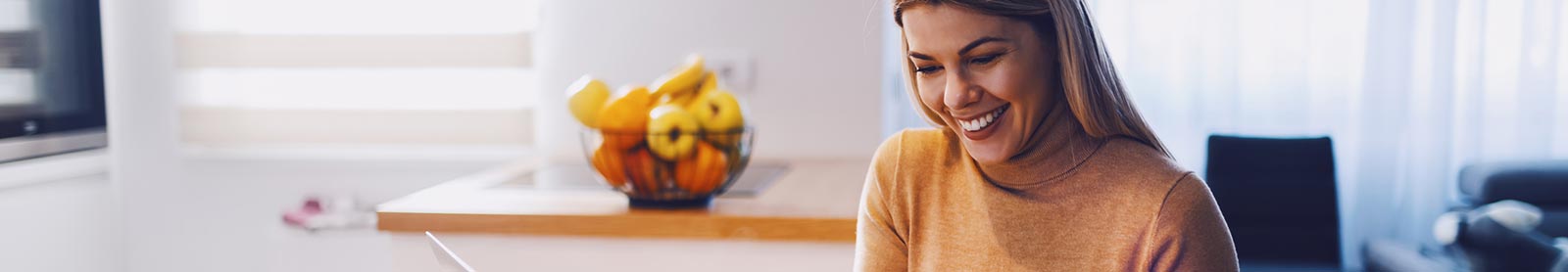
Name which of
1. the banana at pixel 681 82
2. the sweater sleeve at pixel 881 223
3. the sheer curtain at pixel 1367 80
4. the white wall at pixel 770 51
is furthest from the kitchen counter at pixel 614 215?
the sheer curtain at pixel 1367 80

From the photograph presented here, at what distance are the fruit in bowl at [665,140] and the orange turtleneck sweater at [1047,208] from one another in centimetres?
48

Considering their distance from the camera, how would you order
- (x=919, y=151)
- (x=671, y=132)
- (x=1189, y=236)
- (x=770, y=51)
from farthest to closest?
(x=770, y=51) < (x=671, y=132) < (x=919, y=151) < (x=1189, y=236)

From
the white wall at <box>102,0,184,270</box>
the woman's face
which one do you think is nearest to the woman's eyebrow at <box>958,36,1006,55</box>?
the woman's face

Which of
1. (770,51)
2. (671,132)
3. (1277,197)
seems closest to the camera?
(671,132)

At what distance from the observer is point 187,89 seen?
2.24m

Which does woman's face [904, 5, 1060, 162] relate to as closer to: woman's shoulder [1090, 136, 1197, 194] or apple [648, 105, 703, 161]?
woman's shoulder [1090, 136, 1197, 194]

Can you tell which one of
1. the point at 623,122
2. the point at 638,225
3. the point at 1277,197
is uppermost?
the point at 623,122

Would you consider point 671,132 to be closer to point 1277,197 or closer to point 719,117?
point 719,117

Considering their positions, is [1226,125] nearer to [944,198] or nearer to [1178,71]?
[1178,71]

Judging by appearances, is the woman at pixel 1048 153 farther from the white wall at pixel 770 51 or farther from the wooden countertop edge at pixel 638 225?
the white wall at pixel 770 51

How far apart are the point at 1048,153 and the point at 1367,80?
100 inches

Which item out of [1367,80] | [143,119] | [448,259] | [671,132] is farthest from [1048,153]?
[1367,80]

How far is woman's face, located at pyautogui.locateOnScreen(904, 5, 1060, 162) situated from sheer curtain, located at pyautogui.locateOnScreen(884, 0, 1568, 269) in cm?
210

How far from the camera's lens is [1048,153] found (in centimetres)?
66
